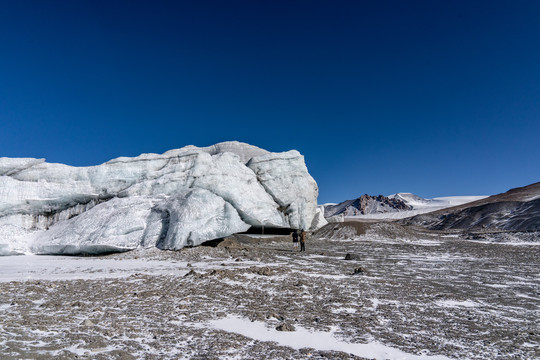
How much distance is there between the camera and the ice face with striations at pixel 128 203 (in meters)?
17.0

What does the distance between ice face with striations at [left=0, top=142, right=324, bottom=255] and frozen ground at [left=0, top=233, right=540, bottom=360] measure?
555 centimetres

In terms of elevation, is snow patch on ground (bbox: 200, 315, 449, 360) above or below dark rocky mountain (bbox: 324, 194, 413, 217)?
below

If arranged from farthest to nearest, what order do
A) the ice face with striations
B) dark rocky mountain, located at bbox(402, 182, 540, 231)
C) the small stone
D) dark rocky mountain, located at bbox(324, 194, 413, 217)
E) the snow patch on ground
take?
1. dark rocky mountain, located at bbox(324, 194, 413, 217)
2. dark rocky mountain, located at bbox(402, 182, 540, 231)
3. the ice face with striations
4. the small stone
5. the snow patch on ground

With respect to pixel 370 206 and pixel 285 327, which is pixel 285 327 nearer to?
pixel 285 327

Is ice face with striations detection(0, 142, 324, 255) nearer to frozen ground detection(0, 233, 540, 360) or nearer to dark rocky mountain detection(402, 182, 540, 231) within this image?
frozen ground detection(0, 233, 540, 360)

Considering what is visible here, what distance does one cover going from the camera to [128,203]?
61.3ft

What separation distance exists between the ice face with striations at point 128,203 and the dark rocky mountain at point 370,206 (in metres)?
99.2

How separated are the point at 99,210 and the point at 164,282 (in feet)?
37.3

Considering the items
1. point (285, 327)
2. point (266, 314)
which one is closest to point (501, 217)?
point (266, 314)

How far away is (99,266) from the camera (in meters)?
12.6

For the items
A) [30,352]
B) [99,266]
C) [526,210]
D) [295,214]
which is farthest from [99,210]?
[526,210]

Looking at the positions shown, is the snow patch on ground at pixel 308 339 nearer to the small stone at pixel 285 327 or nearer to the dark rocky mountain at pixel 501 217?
the small stone at pixel 285 327

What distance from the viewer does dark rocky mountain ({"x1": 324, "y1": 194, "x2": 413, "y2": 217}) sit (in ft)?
382

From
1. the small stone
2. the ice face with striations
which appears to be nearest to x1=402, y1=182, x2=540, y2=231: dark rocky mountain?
the ice face with striations
